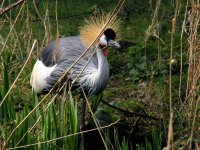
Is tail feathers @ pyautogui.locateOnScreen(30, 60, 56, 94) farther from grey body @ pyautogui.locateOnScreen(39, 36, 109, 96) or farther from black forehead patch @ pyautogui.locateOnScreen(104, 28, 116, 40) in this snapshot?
black forehead patch @ pyautogui.locateOnScreen(104, 28, 116, 40)

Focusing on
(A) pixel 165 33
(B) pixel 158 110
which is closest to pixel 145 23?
(A) pixel 165 33

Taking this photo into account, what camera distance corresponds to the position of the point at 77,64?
12.6 feet

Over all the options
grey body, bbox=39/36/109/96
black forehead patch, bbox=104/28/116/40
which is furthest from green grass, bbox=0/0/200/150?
black forehead patch, bbox=104/28/116/40

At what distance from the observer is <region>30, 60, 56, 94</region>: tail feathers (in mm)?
4038

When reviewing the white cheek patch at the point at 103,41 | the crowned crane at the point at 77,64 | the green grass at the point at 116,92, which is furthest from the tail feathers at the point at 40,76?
the white cheek patch at the point at 103,41

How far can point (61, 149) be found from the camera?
2.81m

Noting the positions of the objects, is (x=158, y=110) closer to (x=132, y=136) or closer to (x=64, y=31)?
(x=132, y=136)

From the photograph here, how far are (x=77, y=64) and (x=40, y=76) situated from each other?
352mm

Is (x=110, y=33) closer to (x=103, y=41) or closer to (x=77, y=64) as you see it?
(x=103, y=41)

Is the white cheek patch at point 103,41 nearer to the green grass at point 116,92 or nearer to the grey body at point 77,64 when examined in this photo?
the grey body at point 77,64

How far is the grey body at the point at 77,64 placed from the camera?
12.5 feet

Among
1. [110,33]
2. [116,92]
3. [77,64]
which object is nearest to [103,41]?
[110,33]

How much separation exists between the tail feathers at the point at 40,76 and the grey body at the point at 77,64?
24mm

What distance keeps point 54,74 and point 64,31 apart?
1730 millimetres
